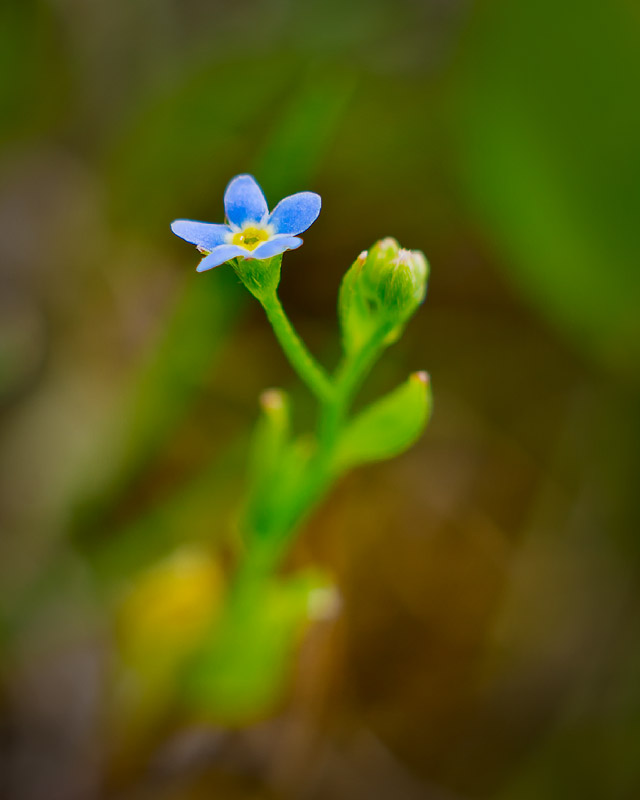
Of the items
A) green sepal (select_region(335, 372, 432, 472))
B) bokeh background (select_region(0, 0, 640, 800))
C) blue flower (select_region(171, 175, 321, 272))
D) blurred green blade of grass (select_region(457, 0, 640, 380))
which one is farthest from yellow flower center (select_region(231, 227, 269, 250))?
blurred green blade of grass (select_region(457, 0, 640, 380))

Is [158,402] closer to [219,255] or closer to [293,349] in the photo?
[293,349]

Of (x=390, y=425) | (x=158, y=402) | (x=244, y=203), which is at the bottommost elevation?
(x=390, y=425)

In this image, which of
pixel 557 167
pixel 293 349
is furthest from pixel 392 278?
pixel 557 167

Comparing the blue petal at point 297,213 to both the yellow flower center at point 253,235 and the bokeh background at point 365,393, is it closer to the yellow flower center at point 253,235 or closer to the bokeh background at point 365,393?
the yellow flower center at point 253,235

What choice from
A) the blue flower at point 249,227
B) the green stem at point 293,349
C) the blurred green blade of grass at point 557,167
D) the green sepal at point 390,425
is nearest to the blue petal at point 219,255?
the blue flower at point 249,227

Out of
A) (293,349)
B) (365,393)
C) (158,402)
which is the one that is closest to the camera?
(293,349)

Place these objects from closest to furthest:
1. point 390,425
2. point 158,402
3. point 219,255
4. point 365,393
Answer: point 219,255 → point 390,425 → point 158,402 → point 365,393

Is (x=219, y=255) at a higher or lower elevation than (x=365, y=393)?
lower
